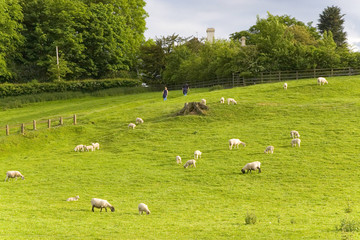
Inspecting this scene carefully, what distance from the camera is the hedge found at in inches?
3132

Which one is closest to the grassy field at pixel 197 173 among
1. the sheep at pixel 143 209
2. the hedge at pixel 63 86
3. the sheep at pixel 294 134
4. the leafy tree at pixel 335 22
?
the sheep at pixel 143 209

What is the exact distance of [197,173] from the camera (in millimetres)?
30578

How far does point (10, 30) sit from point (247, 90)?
4923 centimetres

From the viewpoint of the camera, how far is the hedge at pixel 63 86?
79562mm

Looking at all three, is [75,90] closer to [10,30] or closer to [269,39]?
[10,30]

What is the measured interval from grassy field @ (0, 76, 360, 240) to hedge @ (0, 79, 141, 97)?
28725mm

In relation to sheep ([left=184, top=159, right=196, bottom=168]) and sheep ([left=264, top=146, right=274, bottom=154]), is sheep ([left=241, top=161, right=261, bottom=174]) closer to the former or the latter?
sheep ([left=184, top=159, right=196, bottom=168])

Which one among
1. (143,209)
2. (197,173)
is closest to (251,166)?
(197,173)

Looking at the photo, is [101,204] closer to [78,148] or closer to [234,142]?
[234,142]

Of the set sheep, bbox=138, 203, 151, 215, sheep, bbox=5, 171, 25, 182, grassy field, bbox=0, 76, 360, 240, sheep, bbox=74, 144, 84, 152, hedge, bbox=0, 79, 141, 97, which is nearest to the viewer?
grassy field, bbox=0, 76, 360, 240

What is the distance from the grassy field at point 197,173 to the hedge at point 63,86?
2873 centimetres

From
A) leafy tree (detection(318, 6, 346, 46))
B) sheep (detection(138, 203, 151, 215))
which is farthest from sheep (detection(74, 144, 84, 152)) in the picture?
leafy tree (detection(318, 6, 346, 46))

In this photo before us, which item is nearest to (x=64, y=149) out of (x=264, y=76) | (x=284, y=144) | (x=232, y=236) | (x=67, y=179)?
(x=67, y=179)

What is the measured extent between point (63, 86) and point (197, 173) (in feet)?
193
